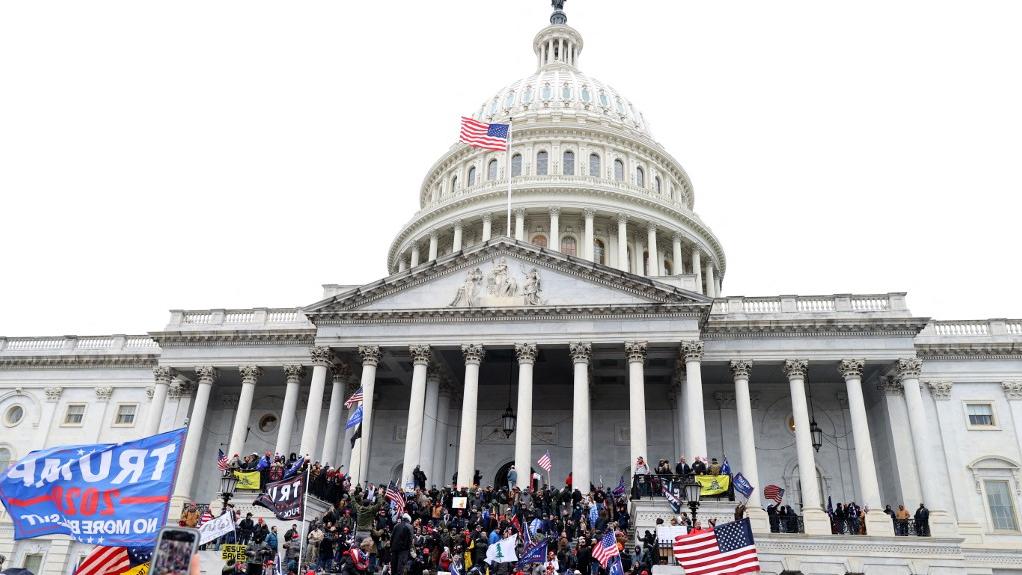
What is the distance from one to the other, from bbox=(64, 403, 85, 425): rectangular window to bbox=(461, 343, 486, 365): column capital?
2476cm

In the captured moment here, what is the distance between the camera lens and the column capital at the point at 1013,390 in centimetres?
3609

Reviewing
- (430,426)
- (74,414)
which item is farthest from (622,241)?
(74,414)

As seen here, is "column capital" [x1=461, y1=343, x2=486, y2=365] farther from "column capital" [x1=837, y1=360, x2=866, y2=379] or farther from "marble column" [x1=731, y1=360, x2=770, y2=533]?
"column capital" [x1=837, y1=360, x2=866, y2=379]

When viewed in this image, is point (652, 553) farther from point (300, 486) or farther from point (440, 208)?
point (440, 208)

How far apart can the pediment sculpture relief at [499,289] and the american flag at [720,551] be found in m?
18.7

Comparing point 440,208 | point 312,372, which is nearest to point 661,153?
point 440,208

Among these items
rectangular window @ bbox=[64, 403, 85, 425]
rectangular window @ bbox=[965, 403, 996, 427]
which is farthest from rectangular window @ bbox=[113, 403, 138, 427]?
rectangular window @ bbox=[965, 403, 996, 427]

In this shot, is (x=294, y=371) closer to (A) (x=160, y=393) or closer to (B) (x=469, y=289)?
(A) (x=160, y=393)

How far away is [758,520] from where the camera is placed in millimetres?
30422

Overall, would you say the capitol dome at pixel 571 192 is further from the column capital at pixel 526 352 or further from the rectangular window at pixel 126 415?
the rectangular window at pixel 126 415

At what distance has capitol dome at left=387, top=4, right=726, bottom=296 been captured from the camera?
54.4 m

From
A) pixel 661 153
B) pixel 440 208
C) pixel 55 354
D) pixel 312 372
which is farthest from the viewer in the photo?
pixel 661 153

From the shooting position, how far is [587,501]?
26.9 metres

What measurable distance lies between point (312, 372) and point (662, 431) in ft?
59.4
